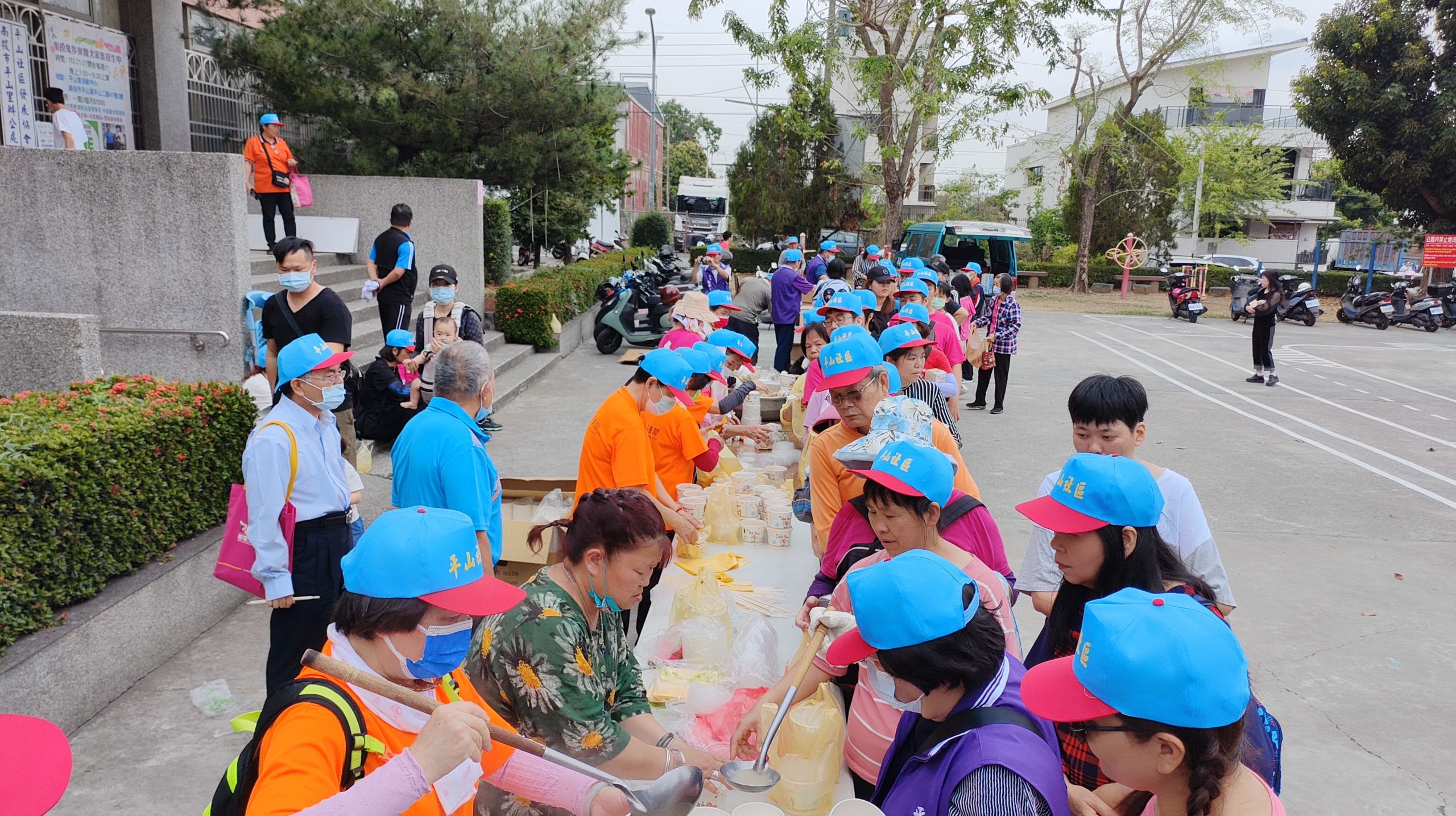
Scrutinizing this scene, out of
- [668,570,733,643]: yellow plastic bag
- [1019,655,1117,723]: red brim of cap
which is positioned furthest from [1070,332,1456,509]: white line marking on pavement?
[1019,655,1117,723]: red brim of cap

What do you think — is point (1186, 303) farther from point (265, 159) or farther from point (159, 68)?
point (159, 68)

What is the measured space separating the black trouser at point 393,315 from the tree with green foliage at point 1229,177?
3182 centimetres

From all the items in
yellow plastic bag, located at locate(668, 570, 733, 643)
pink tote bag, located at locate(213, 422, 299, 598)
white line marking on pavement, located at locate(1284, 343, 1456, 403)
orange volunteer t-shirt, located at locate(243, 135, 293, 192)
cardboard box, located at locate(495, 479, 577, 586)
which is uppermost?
orange volunteer t-shirt, located at locate(243, 135, 293, 192)

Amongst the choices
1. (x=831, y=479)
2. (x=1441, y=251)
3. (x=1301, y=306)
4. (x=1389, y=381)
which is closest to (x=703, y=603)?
(x=831, y=479)

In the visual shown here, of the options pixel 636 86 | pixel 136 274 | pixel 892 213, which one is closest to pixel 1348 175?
pixel 892 213

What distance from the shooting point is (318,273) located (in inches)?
431

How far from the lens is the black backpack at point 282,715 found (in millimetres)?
1633

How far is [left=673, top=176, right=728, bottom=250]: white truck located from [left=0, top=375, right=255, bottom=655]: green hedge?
3273 cm

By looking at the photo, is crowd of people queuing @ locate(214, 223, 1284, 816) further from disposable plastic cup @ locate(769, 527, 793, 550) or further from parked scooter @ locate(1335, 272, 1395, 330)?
parked scooter @ locate(1335, 272, 1395, 330)

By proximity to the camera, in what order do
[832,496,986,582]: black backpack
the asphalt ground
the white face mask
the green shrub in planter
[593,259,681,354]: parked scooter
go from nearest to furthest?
the white face mask
[832,496,986,582]: black backpack
the asphalt ground
[593,259,681,354]: parked scooter
the green shrub in planter

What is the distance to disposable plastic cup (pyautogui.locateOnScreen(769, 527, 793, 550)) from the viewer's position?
4715 millimetres

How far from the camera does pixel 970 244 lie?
72.7 feet

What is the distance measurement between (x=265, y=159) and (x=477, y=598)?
9.24 m

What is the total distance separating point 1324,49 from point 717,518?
101ft
